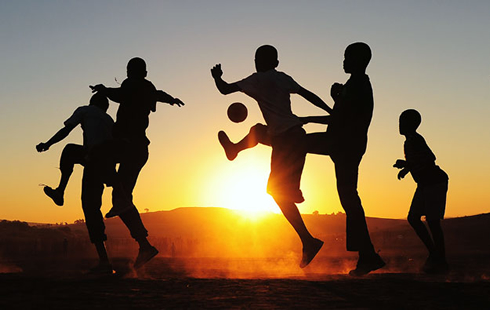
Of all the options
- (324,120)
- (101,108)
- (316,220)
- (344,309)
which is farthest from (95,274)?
(316,220)

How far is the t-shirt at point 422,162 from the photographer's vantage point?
8594 millimetres

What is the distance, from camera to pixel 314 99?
7734 mm

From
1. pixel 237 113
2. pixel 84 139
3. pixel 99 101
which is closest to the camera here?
pixel 237 113

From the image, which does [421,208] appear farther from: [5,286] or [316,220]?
[316,220]

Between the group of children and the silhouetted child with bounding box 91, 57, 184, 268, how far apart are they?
1 cm

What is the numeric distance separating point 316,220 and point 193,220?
4749cm

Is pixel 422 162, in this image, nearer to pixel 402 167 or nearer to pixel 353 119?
pixel 402 167

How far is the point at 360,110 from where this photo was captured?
23.8 feet

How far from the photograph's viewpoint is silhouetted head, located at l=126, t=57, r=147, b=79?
29.6ft

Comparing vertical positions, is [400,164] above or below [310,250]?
above

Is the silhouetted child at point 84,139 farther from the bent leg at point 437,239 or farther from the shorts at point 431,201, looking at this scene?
the bent leg at point 437,239

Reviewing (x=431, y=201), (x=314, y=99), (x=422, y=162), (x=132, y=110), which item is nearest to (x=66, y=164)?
(x=132, y=110)

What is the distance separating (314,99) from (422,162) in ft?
6.61

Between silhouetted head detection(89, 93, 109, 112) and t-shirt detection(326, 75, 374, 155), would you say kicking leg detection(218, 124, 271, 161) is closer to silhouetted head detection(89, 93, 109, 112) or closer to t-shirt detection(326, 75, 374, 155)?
t-shirt detection(326, 75, 374, 155)
